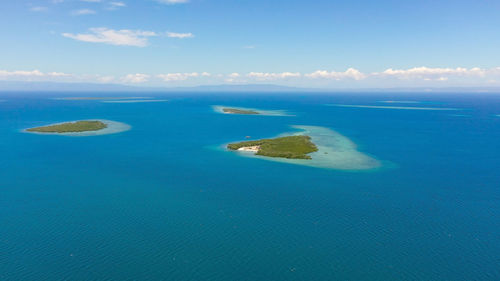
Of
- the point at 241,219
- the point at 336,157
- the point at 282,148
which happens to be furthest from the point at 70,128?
the point at 241,219

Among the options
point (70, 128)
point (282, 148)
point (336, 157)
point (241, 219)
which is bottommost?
point (241, 219)

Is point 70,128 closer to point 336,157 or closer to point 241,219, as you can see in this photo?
point 336,157

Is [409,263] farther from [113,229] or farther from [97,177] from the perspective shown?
[97,177]

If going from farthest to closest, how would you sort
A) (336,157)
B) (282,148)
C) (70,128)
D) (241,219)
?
1. (70,128)
2. (282,148)
3. (336,157)
4. (241,219)

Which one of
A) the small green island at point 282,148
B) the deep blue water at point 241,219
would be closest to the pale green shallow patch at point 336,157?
the small green island at point 282,148

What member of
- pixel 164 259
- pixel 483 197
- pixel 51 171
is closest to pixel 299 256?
pixel 164 259
